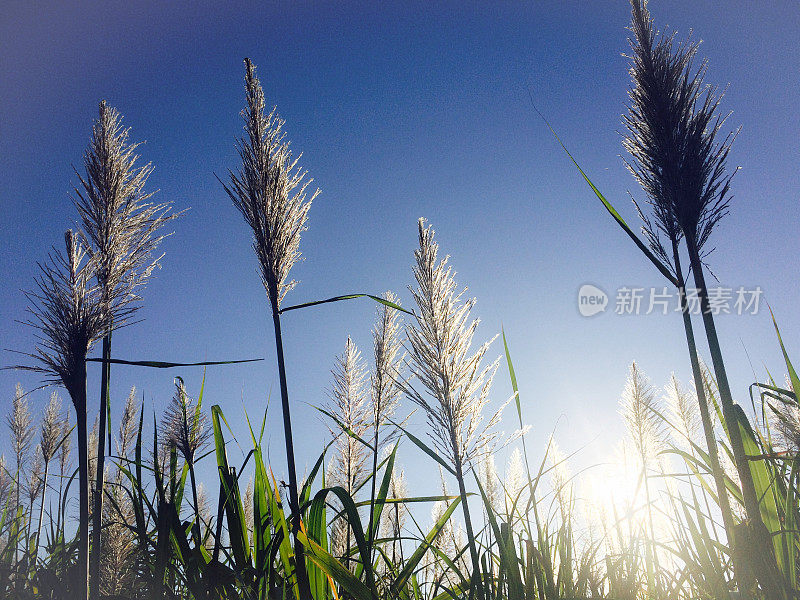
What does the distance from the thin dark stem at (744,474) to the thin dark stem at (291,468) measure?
151 centimetres

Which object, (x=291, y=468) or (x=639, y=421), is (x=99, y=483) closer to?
(x=291, y=468)

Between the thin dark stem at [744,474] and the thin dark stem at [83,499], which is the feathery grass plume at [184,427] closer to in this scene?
the thin dark stem at [83,499]

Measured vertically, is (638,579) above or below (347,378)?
below

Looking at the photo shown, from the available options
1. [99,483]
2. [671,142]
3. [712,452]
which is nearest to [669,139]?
[671,142]

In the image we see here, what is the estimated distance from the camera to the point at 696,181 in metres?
2.31

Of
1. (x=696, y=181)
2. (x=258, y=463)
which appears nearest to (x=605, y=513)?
(x=696, y=181)

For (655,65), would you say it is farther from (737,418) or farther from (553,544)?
(553,544)

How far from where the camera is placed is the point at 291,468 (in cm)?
180

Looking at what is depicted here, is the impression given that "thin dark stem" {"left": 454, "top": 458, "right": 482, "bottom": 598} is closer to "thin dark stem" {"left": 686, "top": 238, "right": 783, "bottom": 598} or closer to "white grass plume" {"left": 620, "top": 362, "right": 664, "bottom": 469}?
"thin dark stem" {"left": 686, "top": 238, "right": 783, "bottom": 598}

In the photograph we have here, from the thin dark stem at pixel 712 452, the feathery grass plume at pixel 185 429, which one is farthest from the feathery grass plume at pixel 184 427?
the thin dark stem at pixel 712 452

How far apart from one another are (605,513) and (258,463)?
364 cm

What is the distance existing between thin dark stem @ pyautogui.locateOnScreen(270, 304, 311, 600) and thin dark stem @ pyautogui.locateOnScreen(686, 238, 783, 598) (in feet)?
4.95

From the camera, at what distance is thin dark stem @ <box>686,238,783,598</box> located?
1.71 metres

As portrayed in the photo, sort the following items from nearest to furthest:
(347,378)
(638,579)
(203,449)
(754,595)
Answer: (754,595) → (638,579) → (203,449) → (347,378)
